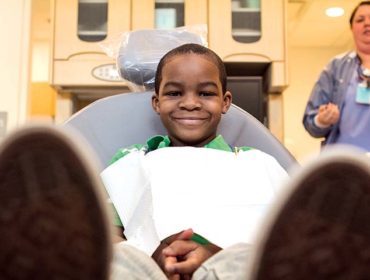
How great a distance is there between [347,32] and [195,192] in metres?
3.65

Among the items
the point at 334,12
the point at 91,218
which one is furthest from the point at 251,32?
the point at 91,218

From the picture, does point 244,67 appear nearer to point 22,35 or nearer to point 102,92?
point 102,92

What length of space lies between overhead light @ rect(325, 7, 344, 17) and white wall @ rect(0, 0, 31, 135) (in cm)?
218

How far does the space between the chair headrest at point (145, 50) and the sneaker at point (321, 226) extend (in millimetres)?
847

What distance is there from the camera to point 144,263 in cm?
67

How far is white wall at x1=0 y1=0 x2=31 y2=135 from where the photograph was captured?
2.23 meters

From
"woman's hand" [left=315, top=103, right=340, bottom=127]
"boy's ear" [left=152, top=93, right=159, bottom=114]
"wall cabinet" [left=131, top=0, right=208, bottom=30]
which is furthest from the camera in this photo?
"wall cabinet" [left=131, top=0, right=208, bottom=30]

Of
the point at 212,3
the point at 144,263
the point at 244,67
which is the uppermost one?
the point at 212,3

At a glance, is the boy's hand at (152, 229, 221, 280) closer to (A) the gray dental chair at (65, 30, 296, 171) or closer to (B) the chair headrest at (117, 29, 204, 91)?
(A) the gray dental chair at (65, 30, 296, 171)

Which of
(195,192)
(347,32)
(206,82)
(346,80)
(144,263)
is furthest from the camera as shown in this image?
(347,32)

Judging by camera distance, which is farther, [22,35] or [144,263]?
[22,35]

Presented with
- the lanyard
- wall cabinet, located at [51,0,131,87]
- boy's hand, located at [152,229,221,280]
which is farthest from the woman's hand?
boy's hand, located at [152,229,221,280]

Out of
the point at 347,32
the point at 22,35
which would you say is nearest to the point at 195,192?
the point at 22,35

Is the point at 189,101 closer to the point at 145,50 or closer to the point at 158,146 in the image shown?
the point at 158,146
